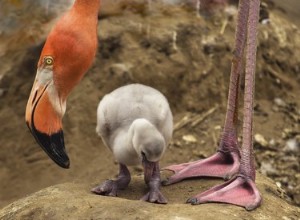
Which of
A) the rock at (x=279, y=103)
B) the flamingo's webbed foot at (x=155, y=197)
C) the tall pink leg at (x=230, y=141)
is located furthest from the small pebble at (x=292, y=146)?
the flamingo's webbed foot at (x=155, y=197)

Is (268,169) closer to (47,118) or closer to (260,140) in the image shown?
(260,140)

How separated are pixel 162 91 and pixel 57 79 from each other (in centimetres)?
226

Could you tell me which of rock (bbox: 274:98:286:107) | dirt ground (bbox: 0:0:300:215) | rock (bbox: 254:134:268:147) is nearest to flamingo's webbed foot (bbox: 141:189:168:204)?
dirt ground (bbox: 0:0:300:215)

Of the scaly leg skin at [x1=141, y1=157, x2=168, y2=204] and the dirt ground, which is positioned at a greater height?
the scaly leg skin at [x1=141, y1=157, x2=168, y2=204]

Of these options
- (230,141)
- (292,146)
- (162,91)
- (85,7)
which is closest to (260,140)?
(292,146)

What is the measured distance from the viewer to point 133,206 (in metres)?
2.78

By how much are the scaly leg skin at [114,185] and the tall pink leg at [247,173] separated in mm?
398

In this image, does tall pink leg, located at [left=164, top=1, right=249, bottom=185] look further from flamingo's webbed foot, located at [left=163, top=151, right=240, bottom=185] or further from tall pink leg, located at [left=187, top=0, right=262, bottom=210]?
tall pink leg, located at [left=187, top=0, right=262, bottom=210]

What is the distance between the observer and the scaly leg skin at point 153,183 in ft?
9.80

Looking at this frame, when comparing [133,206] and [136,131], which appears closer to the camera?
[133,206]

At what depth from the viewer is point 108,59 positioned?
17.0 ft

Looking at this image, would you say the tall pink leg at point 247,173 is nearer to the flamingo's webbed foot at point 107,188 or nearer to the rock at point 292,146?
the flamingo's webbed foot at point 107,188

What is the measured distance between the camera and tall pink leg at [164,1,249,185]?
11.1ft

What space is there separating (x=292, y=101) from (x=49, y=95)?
2.84 m
